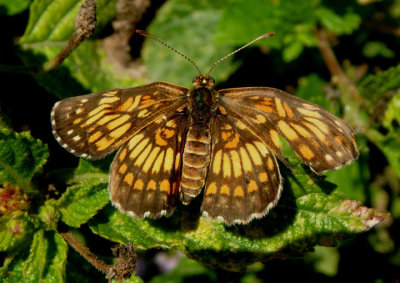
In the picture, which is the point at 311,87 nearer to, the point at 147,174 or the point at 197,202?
the point at 197,202

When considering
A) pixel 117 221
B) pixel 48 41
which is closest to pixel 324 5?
pixel 48 41

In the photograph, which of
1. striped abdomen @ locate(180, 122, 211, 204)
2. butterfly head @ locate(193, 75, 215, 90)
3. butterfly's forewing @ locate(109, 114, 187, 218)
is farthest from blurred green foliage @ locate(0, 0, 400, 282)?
butterfly head @ locate(193, 75, 215, 90)

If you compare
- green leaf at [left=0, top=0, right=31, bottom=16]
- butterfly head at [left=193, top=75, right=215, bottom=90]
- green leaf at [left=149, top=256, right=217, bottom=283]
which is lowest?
green leaf at [left=149, top=256, right=217, bottom=283]

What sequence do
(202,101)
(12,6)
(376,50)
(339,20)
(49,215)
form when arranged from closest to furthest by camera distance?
(49,215), (202,101), (12,6), (339,20), (376,50)

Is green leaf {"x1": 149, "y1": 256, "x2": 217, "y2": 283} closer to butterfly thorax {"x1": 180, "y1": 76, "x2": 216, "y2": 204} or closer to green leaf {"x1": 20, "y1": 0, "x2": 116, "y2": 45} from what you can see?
butterfly thorax {"x1": 180, "y1": 76, "x2": 216, "y2": 204}

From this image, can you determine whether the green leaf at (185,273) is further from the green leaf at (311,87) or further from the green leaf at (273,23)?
the green leaf at (273,23)

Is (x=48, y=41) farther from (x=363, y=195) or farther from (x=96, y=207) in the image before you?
(x=363, y=195)

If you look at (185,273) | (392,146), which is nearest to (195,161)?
(392,146)
